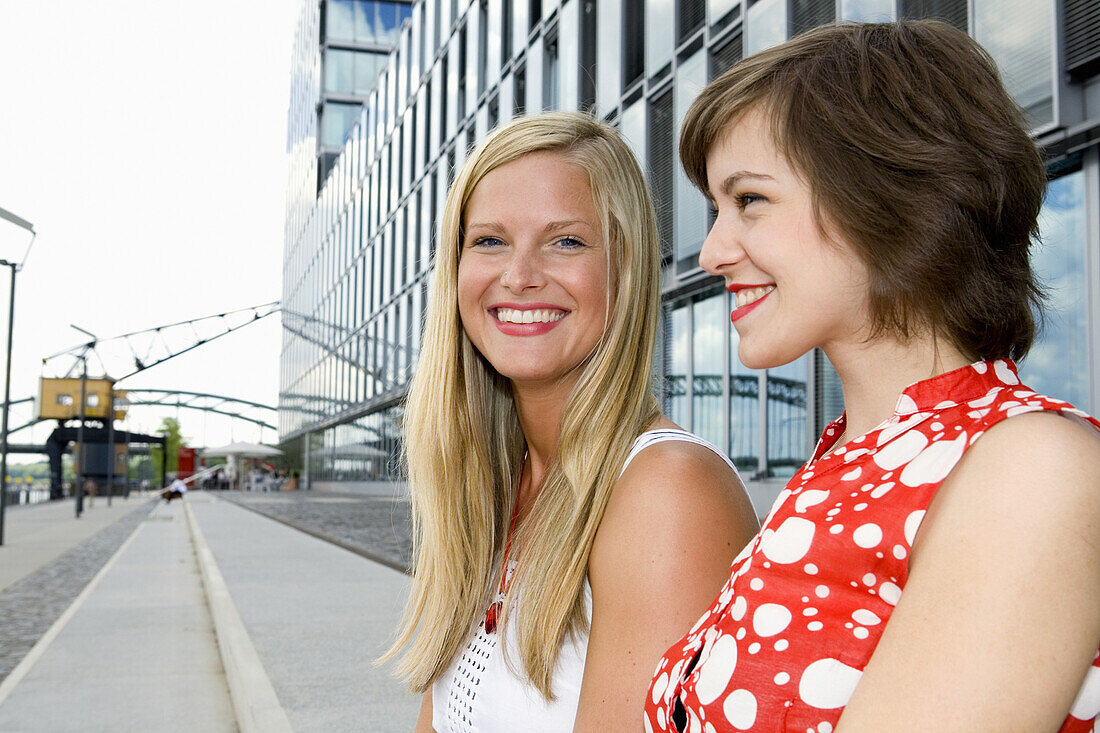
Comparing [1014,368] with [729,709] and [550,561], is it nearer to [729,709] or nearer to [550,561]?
[729,709]

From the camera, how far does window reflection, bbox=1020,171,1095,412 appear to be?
19.6 feet

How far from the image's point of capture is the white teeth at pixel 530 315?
210 centimetres

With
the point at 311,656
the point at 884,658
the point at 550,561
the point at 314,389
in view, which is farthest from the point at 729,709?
the point at 314,389

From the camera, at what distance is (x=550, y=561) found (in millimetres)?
1810

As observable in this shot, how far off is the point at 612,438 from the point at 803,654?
36.7 inches

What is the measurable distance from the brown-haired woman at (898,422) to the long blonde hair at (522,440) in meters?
0.59

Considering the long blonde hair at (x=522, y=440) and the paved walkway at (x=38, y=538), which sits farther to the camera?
the paved walkway at (x=38, y=538)

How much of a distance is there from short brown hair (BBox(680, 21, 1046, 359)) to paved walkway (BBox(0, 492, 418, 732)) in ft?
11.5

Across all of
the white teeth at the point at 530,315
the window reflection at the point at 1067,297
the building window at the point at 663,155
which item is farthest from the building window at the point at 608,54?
the white teeth at the point at 530,315

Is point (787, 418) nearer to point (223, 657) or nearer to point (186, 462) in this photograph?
point (223, 657)

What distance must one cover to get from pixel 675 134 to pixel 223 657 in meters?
7.51

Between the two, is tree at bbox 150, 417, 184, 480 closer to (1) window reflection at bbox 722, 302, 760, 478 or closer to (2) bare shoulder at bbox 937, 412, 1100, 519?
(1) window reflection at bbox 722, 302, 760, 478

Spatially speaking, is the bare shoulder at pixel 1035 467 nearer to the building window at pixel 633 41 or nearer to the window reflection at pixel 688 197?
the window reflection at pixel 688 197

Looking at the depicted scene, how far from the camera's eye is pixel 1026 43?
635 cm
